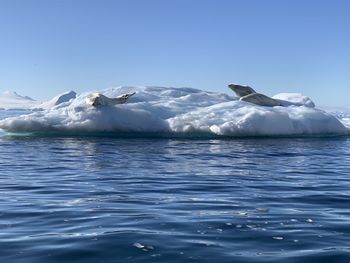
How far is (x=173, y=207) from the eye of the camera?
788cm

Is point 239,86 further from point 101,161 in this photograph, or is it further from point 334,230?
point 334,230

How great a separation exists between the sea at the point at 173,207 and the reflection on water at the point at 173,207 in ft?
0.05

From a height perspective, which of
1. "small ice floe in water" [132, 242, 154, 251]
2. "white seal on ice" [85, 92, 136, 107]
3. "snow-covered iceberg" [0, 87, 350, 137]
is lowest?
"small ice floe in water" [132, 242, 154, 251]

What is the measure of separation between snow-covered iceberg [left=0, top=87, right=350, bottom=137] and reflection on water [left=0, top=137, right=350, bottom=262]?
5.85m

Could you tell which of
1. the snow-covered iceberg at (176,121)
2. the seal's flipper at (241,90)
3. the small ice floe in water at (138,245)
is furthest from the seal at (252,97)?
the small ice floe in water at (138,245)

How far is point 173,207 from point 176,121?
14.8 metres

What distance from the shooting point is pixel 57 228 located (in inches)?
255

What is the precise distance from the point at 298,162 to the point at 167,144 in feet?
20.5

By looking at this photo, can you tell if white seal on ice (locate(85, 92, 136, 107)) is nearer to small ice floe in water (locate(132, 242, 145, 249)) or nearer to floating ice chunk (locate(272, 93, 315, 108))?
floating ice chunk (locate(272, 93, 315, 108))

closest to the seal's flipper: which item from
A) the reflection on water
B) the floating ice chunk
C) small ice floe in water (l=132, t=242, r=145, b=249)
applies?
the floating ice chunk

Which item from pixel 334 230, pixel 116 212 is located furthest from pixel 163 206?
pixel 334 230

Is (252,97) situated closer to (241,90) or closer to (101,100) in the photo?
(241,90)

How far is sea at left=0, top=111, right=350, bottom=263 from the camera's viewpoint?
5.52 m

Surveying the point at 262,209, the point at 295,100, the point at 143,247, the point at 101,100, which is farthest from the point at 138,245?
the point at 295,100
